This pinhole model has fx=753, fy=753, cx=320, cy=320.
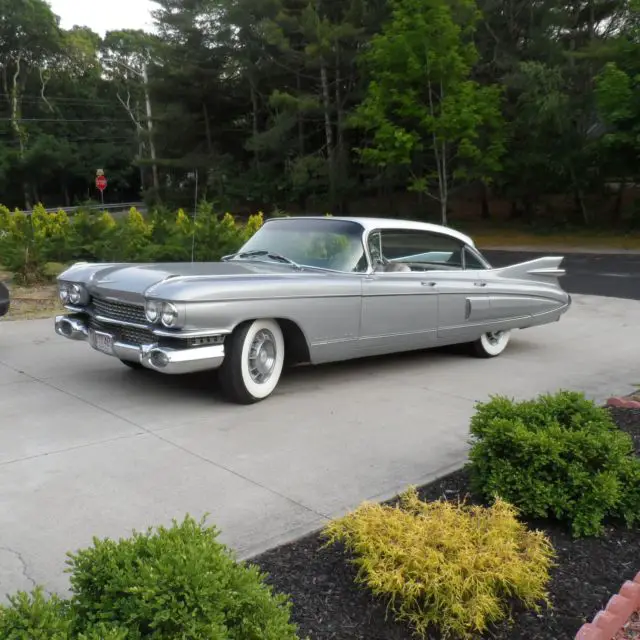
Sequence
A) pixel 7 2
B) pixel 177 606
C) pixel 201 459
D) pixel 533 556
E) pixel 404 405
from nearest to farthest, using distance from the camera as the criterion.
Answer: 1. pixel 177 606
2. pixel 533 556
3. pixel 201 459
4. pixel 404 405
5. pixel 7 2

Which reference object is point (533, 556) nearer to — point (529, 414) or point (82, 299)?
point (529, 414)

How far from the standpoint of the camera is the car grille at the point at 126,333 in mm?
5445

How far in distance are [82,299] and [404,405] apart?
2.69m

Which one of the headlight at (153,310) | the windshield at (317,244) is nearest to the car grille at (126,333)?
the headlight at (153,310)

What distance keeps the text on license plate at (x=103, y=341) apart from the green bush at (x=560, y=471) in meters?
3.00

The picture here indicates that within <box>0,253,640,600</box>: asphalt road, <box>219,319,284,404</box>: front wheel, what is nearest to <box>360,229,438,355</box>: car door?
<box>0,253,640,600</box>: asphalt road

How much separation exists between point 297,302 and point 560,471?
2665 mm

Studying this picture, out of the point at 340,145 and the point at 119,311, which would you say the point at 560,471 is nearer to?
the point at 119,311

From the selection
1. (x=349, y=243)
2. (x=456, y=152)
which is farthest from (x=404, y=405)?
(x=456, y=152)

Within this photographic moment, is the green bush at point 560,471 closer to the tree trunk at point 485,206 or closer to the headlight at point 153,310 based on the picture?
the headlight at point 153,310

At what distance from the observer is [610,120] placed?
23828 mm

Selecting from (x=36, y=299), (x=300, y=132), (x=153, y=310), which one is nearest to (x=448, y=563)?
(x=153, y=310)

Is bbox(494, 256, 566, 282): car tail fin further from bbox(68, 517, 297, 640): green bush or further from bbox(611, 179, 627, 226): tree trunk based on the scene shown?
bbox(611, 179, 627, 226): tree trunk

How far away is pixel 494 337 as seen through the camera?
7766mm
